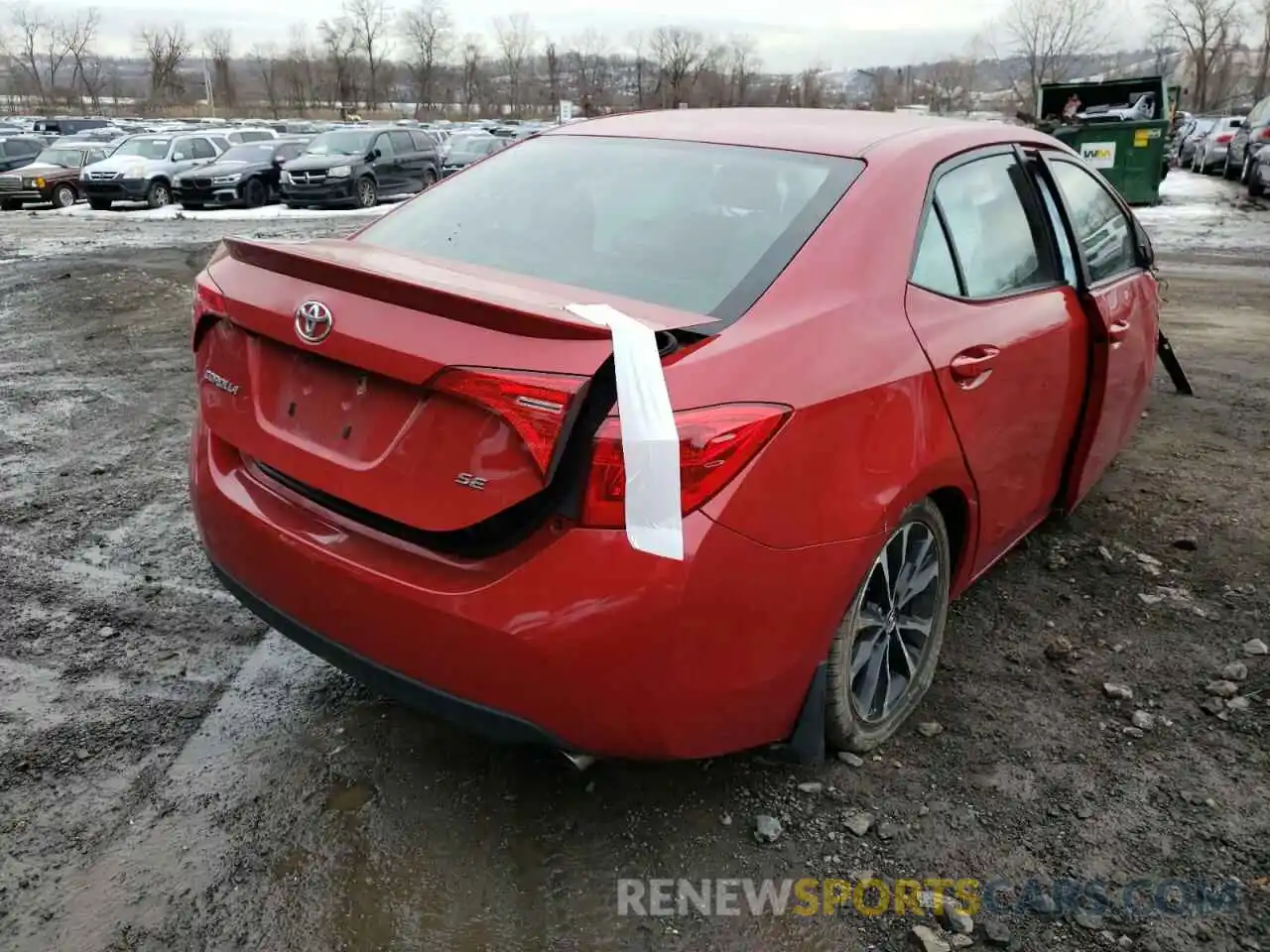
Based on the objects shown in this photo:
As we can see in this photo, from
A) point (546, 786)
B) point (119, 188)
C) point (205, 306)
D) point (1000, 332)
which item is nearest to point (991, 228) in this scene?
point (1000, 332)

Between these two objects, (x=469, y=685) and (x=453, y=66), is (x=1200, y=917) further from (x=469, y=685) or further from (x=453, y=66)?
(x=453, y=66)

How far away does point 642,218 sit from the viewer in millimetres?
2785

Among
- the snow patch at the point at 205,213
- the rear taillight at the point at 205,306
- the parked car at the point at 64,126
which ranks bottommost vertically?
the snow patch at the point at 205,213

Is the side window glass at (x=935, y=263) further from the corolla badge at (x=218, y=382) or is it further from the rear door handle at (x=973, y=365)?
the corolla badge at (x=218, y=382)

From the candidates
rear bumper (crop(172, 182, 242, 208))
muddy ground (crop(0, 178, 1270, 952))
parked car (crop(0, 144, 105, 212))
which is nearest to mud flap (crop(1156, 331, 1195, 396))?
muddy ground (crop(0, 178, 1270, 952))

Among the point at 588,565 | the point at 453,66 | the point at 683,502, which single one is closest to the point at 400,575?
the point at 588,565

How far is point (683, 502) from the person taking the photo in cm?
198

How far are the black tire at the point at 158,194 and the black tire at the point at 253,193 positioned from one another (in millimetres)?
2029

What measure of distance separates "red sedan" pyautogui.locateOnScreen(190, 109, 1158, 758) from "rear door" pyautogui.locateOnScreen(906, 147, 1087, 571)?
0.01m

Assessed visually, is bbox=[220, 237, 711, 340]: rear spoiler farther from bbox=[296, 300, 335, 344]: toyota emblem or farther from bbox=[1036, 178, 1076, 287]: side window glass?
bbox=[1036, 178, 1076, 287]: side window glass

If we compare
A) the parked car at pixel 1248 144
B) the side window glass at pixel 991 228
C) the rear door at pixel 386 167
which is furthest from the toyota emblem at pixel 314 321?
the parked car at pixel 1248 144

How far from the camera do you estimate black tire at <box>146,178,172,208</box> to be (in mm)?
21750

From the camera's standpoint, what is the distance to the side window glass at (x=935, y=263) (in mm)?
2695

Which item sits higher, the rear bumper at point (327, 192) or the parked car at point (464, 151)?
the parked car at point (464, 151)
